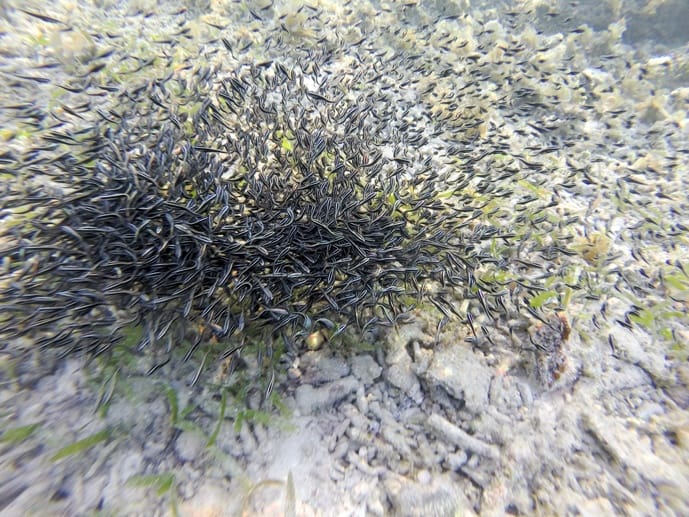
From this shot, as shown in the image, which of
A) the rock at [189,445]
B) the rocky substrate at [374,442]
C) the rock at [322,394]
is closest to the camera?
the rocky substrate at [374,442]

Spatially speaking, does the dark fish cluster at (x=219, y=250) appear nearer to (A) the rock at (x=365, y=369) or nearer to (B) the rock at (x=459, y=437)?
(A) the rock at (x=365, y=369)

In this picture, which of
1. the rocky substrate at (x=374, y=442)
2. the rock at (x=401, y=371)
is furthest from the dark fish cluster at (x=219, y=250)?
the rocky substrate at (x=374, y=442)

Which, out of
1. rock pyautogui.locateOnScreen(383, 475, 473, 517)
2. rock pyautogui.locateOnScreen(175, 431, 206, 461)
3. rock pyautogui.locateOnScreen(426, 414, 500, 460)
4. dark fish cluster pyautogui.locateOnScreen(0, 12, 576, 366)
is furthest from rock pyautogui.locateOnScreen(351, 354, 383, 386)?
rock pyautogui.locateOnScreen(175, 431, 206, 461)

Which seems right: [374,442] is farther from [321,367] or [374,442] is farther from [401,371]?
[321,367]

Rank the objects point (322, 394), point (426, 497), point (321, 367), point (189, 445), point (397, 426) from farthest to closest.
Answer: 1. point (321, 367)
2. point (322, 394)
3. point (397, 426)
4. point (189, 445)
5. point (426, 497)

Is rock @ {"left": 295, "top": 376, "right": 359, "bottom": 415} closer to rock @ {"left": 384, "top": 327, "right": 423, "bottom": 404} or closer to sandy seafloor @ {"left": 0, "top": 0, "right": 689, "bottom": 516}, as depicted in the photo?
sandy seafloor @ {"left": 0, "top": 0, "right": 689, "bottom": 516}

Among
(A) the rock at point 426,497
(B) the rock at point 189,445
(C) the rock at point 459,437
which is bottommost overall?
(A) the rock at point 426,497

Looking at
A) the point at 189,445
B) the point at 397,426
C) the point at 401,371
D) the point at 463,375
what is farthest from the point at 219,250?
the point at 463,375
